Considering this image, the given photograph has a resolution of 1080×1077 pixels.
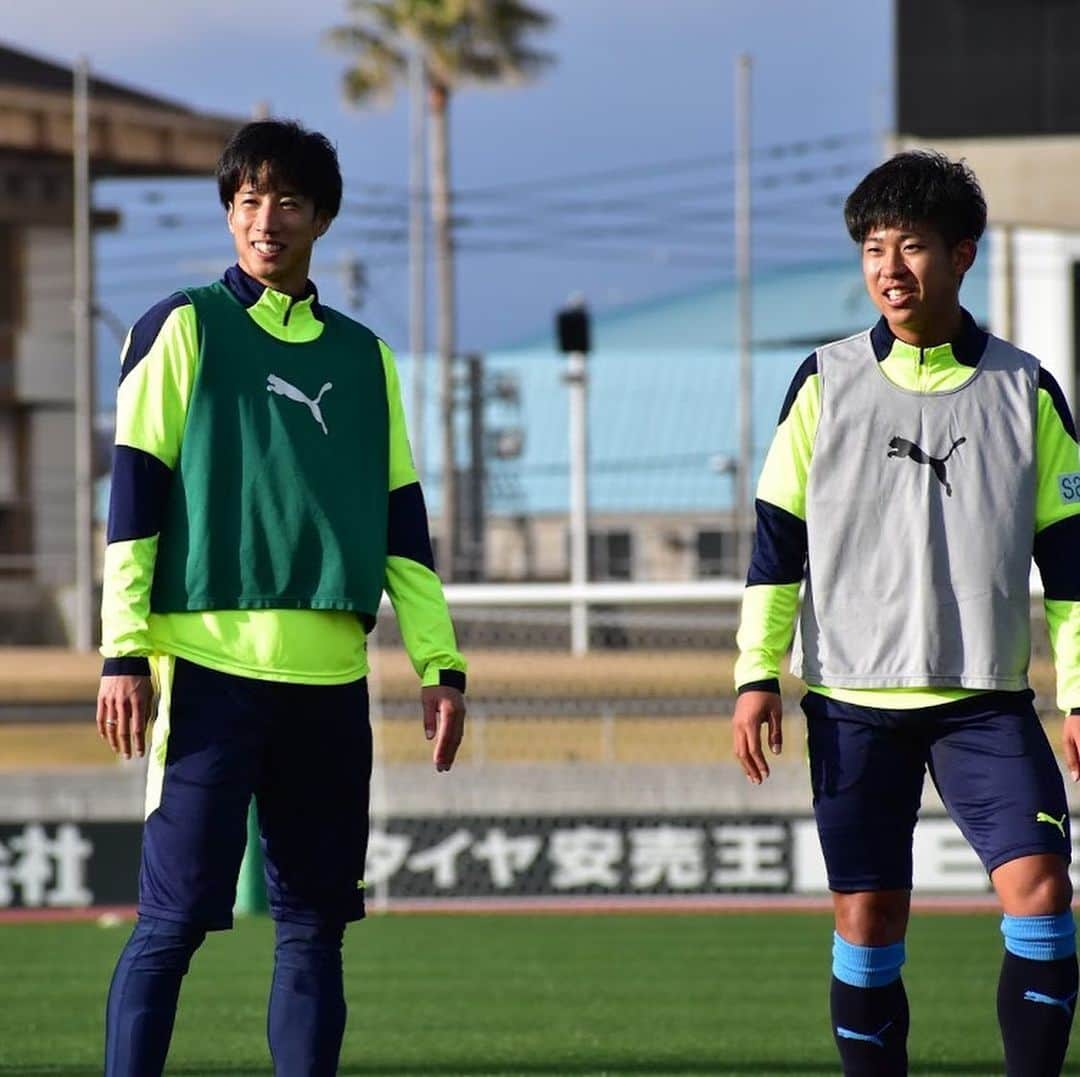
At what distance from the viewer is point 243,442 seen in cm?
423

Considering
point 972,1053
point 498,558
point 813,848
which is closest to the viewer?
point 972,1053

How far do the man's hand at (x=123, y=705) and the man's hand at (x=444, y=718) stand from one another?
21.7 inches

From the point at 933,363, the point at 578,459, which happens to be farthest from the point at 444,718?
the point at 578,459

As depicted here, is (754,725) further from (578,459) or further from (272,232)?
(578,459)

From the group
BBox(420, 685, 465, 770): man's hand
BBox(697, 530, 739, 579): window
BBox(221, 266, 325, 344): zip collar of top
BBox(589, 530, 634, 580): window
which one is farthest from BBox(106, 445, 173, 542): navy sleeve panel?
BBox(589, 530, 634, 580): window

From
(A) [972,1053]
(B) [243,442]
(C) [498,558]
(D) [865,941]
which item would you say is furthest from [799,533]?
(C) [498,558]

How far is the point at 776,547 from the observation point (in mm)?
4586

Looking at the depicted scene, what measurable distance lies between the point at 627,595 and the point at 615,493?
120 ft

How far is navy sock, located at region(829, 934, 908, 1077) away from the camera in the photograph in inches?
179

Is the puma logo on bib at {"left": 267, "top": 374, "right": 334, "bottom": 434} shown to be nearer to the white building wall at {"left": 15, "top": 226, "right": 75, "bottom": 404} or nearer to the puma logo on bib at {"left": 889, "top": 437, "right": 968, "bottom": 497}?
the puma logo on bib at {"left": 889, "top": 437, "right": 968, "bottom": 497}

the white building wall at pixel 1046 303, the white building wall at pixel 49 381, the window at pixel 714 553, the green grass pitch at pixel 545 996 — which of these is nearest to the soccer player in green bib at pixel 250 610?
the green grass pitch at pixel 545 996

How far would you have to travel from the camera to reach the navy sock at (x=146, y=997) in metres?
4.12

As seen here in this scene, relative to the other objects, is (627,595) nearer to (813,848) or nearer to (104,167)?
(813,848)

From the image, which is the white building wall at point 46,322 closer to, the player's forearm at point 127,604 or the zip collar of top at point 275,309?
the zip collar of top at point 275,309
